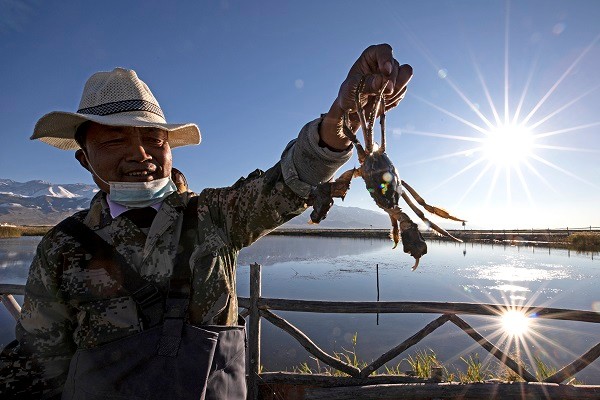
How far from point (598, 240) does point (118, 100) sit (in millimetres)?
50514

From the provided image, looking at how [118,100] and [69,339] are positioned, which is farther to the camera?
[118,100]

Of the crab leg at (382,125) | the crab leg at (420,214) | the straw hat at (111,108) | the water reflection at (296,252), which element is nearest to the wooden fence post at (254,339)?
the straw hat at (111,108)

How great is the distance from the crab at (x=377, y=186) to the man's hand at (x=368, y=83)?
0.11ft

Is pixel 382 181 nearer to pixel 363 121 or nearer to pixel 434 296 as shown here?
pixel 363 121

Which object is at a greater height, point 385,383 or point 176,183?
point 176,183

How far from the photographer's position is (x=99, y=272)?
183 centimetres

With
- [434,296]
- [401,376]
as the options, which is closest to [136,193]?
[401,376]

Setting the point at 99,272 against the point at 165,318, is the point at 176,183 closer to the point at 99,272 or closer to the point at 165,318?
the point at 99,272

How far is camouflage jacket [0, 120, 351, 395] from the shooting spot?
1.74 metres

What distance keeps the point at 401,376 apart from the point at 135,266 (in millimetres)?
5255

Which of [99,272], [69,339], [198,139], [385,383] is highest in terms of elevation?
[198,139]

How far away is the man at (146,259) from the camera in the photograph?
1.66 metres

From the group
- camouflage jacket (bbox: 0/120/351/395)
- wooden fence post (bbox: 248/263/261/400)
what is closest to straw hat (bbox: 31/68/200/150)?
camouflage jacket (bbox: 0/120/351/395)

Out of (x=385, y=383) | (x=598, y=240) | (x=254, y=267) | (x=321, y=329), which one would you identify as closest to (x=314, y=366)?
(x=321, y=329)
